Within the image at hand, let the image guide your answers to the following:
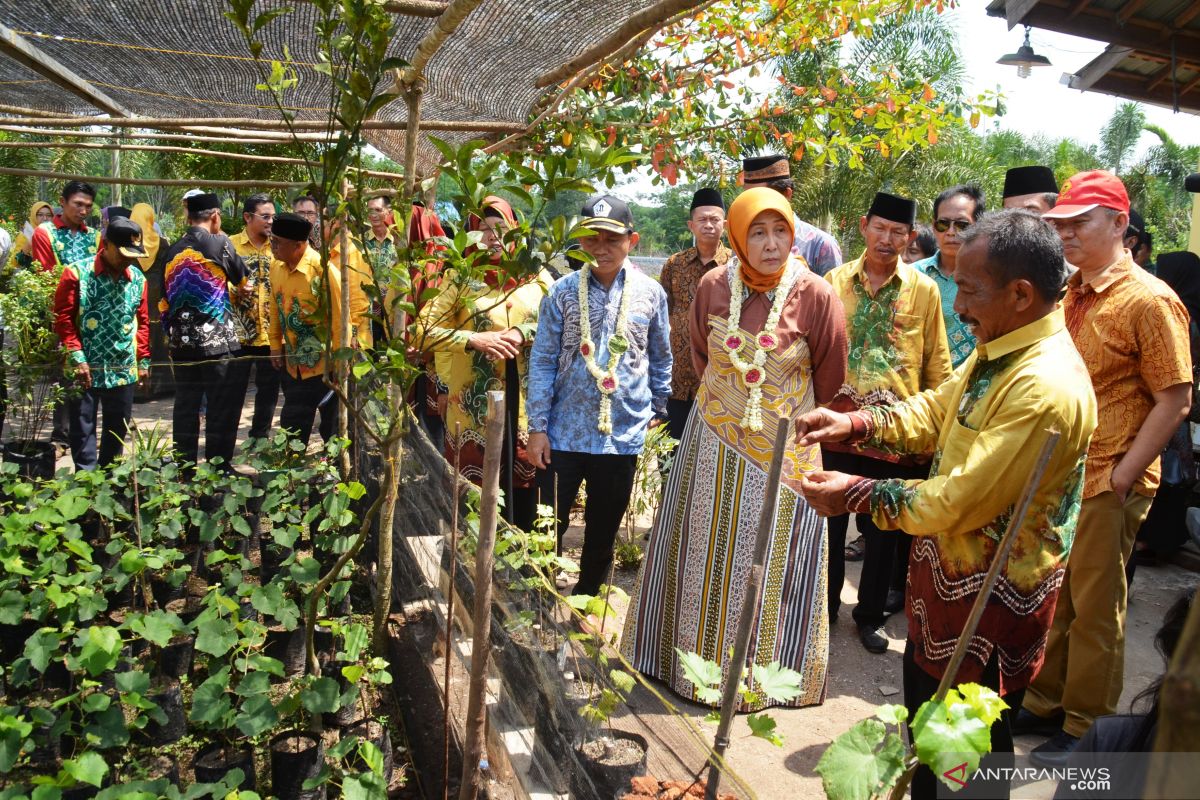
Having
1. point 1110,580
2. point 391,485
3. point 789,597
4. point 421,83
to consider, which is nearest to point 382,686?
point 391,485

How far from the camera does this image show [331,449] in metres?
3.65

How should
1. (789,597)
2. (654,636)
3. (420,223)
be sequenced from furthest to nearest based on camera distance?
(420,223) < (654,636) < (789,597)

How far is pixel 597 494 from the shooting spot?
3504 millimetres

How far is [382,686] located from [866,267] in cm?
267

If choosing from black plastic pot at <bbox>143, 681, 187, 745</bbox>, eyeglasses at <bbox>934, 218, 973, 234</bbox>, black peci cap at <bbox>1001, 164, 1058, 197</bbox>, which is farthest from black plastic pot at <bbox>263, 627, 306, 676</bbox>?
black peci cap at <bbox>1001, 164, 1058, 197</bbox>

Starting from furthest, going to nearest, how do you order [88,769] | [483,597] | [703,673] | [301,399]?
[301,399] → [88,769] → [483,597] → [703,673]

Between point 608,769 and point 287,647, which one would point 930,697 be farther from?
point 287,647

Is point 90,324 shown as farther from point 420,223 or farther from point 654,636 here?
point 654,636

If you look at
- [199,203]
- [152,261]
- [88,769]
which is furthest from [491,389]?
[152,261]

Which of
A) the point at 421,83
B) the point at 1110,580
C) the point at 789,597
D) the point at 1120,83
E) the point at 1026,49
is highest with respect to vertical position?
the point at 1026,49

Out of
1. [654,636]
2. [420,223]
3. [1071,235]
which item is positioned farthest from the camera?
[420,223]

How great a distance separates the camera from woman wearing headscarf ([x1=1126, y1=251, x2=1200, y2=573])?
4957mm

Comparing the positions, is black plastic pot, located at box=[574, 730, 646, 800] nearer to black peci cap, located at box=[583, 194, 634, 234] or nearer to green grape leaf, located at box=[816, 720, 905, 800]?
green grape leaf, located at box=[816, 720, 905, 800]

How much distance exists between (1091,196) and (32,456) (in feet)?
18.3
